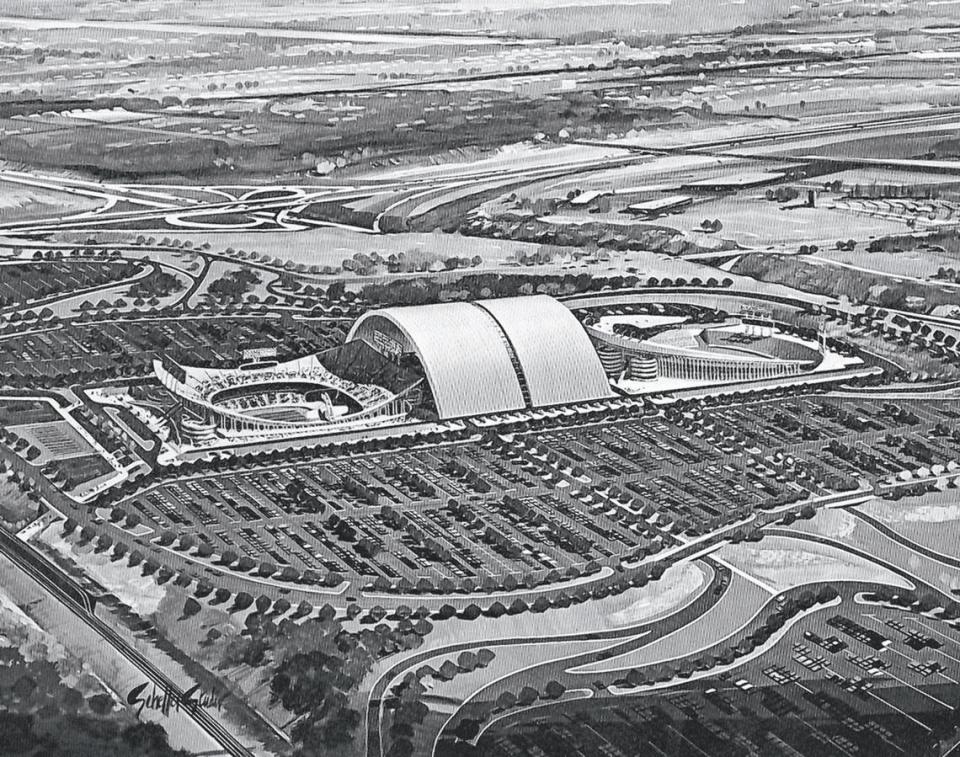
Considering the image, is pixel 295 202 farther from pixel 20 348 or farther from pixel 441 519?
pixel 441 519

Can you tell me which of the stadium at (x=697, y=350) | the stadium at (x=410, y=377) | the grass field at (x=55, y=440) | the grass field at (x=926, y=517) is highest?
the grass field at (x=55, y=440)

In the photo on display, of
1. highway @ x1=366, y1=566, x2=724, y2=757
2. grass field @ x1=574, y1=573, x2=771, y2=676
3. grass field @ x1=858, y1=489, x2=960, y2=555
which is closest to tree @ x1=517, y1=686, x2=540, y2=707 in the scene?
grass field @ x1=574, y1=573, x2=771, y2=676

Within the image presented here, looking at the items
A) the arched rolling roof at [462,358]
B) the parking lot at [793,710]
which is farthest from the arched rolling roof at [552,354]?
A: the parking lot at [793,710]

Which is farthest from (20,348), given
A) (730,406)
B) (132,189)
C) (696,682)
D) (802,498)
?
(696,682)

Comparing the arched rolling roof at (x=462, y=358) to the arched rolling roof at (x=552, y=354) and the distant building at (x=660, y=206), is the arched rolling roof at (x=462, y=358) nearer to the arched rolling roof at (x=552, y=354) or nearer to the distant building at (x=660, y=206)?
the arched rolling roof at (x=552, y=354)

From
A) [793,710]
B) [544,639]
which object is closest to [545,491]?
[544,639]
